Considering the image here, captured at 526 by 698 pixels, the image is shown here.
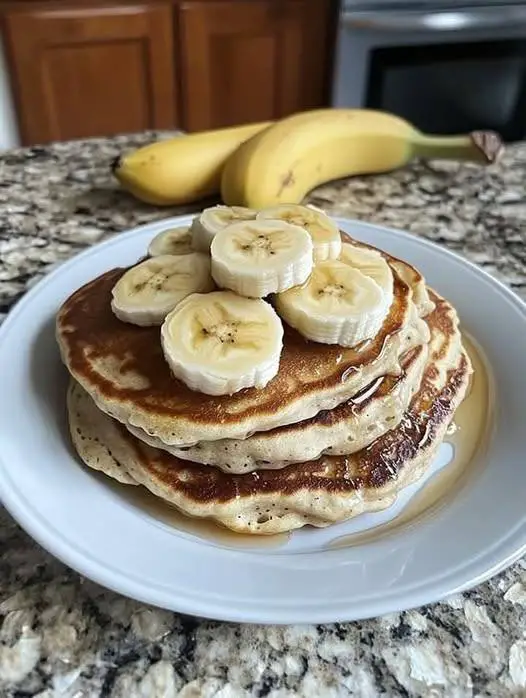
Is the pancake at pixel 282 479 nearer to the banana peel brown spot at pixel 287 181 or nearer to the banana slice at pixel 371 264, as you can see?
the banana slice at pixel 371 264

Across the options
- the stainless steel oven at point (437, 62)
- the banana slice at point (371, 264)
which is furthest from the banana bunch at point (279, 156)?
the stainless steel oven at point (437, 62)

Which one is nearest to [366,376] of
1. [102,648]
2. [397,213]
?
[102,648]

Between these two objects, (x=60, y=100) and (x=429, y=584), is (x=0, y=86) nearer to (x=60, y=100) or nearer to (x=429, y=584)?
(x=60, y=100)

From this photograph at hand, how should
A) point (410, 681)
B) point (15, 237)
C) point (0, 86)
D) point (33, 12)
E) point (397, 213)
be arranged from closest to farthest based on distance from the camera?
A: 1. point (410, 681)
2. point (15, 237)
3. point (397, 213)
4. point (33, 12)
5. point (0, 86)

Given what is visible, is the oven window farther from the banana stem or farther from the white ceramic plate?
the white ceramic plate

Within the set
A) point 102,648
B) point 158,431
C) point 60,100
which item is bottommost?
point 60,100

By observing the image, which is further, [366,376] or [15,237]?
[15,237]

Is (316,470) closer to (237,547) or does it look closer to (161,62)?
(237,547)
